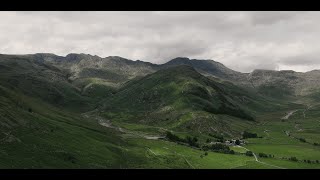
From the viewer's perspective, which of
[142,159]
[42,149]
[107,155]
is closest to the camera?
[42,149]

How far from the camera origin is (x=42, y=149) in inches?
5778
